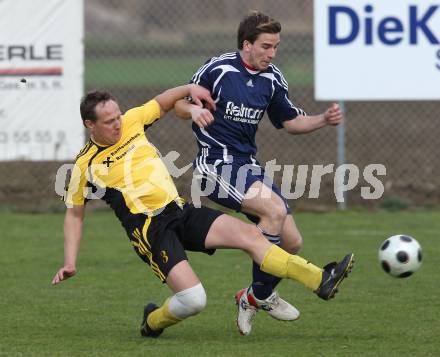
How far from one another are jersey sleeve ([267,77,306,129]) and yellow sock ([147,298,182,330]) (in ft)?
4.98

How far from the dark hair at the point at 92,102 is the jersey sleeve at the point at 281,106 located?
1.16 metres

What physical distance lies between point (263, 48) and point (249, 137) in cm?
58

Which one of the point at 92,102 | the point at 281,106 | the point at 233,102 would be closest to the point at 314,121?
the point at 281,106

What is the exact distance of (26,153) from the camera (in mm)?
12055

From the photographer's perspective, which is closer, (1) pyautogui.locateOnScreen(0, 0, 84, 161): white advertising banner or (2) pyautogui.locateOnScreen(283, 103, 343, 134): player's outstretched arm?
(2) pyautogui.locateOnScreen(283, 103, 343, 134): player's outstretched arm

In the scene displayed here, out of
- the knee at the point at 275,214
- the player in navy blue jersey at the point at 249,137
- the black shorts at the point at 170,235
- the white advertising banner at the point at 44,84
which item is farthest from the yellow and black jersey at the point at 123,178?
the white advertising banner at the point at 44,84

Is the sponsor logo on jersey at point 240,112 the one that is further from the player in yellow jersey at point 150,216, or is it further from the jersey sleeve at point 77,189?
the jersey sleeve at point 77,189

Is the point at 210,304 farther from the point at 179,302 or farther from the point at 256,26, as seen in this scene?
the point at 256,26

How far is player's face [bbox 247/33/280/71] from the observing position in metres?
6.89

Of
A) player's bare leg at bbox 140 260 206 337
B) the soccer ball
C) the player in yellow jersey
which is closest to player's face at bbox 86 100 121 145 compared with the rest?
the player in yellow jersey

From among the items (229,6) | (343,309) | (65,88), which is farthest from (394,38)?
(229,6)

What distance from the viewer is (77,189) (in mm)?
6660

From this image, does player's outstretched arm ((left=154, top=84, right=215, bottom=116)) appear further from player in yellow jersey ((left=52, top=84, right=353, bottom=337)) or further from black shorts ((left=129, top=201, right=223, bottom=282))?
black shorts ((left=129, top=201, right=223, bottom=282))

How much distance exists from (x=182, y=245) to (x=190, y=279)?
0.82ft
